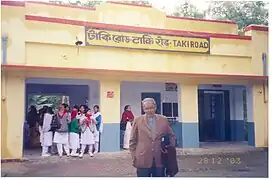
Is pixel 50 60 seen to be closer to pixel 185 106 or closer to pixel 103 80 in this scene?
pixel 103 80

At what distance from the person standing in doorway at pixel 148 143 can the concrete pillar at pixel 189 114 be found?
2.59 meters

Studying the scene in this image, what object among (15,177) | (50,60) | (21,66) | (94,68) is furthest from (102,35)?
(15,177)

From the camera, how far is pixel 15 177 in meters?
3.99

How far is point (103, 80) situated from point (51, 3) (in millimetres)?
1492

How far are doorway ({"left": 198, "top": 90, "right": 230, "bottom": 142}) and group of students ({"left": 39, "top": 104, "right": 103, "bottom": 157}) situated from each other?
7.06 ft

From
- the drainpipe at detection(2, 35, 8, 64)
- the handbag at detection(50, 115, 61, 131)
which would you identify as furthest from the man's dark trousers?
the drainpipe at detection(2, 35, 8, 64)

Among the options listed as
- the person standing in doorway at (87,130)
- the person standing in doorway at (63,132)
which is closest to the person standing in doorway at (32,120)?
the person standing in doorway at (63,132)

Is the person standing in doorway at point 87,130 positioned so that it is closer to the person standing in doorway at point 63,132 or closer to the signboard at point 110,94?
the person standing in doorway at point 63,132

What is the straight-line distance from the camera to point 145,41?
19.4 feet

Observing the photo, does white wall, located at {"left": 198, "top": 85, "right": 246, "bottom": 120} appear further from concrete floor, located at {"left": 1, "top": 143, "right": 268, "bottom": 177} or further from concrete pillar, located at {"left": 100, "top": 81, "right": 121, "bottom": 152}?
concrete pillar, located at {"left": 100, "top": 81, "right": 121, "bottom": 152}

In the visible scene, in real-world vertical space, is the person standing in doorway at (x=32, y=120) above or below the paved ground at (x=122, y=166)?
above

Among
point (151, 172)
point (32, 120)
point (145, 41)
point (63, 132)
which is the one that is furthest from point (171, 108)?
point (151, 172)

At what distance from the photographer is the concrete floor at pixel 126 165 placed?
4.32m

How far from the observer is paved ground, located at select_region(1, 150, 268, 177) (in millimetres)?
4316
